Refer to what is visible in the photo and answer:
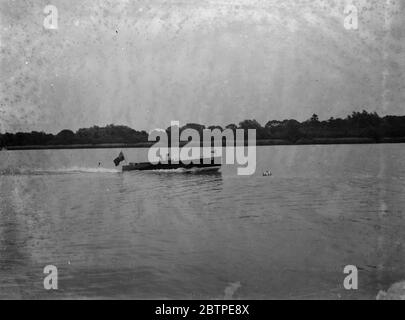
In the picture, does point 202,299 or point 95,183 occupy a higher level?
point 95,183

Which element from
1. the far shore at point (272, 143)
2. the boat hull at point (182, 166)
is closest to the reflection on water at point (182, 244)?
the far shore at point (272, 143)

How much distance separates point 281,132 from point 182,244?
228cm

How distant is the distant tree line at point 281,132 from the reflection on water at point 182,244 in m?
0.23

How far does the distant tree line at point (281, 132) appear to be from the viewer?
5406mm

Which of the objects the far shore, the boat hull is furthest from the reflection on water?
the boat hull

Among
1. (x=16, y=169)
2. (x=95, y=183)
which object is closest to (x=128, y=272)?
(x=16, y=169)

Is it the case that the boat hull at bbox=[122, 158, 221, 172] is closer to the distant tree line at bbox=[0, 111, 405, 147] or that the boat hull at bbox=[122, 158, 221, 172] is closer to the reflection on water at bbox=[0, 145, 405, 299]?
the reflection on water at bbox=[0, 145, 405, 299]

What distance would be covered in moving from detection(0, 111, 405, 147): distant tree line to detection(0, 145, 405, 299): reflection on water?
228 millimetres

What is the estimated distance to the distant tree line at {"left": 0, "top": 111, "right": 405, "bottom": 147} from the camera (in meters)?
5.41

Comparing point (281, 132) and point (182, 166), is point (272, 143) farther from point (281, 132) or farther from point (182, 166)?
point (182, 166)

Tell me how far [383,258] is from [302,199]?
3.76 metres

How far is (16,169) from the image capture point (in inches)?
212
